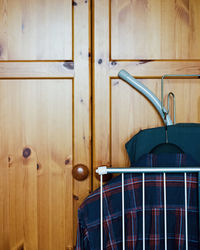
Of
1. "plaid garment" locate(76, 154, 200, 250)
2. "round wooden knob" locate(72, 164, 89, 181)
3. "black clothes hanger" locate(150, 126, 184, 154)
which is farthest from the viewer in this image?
"round wooden knob" locate(72, 164, 89, 181)

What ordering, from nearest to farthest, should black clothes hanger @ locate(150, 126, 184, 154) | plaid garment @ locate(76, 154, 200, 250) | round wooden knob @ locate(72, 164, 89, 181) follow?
plaid garment @ locate(76, 154, 200, 250), black clothes hanger @ locate(150, 126, 184, 154), round wooden knob @ locate(72, 164, 89, 181)

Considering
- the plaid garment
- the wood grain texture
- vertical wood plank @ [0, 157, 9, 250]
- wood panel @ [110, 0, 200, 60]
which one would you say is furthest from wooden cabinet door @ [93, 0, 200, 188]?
vertical wood plank @ [0, 157, 9, 250]

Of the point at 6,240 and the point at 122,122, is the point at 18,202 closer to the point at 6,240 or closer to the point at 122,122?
the point at 6,240

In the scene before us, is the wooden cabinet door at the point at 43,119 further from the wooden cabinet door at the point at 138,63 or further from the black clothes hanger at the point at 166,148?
the black clothes hanger at the point at 166,148

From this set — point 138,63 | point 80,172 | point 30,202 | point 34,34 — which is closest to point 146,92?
point 138,63

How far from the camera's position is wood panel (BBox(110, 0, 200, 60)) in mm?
1152

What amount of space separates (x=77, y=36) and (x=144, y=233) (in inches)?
30.6

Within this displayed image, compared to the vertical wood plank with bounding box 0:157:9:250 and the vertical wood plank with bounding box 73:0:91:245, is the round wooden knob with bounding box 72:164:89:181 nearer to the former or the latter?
the vertical wood plank with bounding box 73:0:91:245

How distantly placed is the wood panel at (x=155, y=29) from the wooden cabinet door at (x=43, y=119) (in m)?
0.13

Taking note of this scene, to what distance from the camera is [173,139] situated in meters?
1.04

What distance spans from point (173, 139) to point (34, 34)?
692 millimetres

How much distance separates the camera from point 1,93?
3.79 feet

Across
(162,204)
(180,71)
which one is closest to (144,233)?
(162,204)

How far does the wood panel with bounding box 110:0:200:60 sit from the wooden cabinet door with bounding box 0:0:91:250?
0.13 metres
